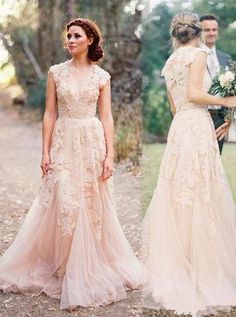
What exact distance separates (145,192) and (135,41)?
11.8 feet

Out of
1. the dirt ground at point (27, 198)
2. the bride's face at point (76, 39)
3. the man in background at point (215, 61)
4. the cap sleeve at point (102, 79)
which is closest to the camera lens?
the dirt ground at point (27, 198)

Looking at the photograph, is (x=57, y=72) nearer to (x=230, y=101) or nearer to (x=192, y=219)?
(x=230, y=101)

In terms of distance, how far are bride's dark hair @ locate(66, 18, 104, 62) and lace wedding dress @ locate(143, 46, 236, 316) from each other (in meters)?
0.43

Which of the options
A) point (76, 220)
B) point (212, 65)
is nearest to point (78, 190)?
point (76, 220)

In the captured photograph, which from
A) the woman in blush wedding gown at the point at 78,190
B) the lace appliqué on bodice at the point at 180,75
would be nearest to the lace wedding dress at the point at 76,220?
the woman in blush wedding gown at the point at 78,190

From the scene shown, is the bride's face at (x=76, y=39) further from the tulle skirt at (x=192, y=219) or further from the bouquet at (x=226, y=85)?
the bouquet at (x=226, y=85)

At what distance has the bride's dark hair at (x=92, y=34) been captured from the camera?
300 cm

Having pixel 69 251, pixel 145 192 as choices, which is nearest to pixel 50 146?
pixel 69 251

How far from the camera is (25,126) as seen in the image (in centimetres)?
1221

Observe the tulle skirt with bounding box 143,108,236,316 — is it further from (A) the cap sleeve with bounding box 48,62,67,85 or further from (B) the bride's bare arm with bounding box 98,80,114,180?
(A) the cap sleeve with bounding box 48,62,67,85

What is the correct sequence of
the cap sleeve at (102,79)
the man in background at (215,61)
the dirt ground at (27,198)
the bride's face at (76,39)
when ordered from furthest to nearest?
the man in background at (215,61) < the cap sleeve at (102,79) < the bride's face at (76,39) < the dirt ground at (27,198)

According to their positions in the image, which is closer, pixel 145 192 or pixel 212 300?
pixel 212 300

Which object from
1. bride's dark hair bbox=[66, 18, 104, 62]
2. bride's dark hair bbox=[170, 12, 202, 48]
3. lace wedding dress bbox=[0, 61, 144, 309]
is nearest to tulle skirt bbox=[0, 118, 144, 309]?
lace wedding dress bbox=[0, 61, 144, 309]

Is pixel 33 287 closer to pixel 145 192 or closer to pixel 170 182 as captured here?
pixel 170 182
